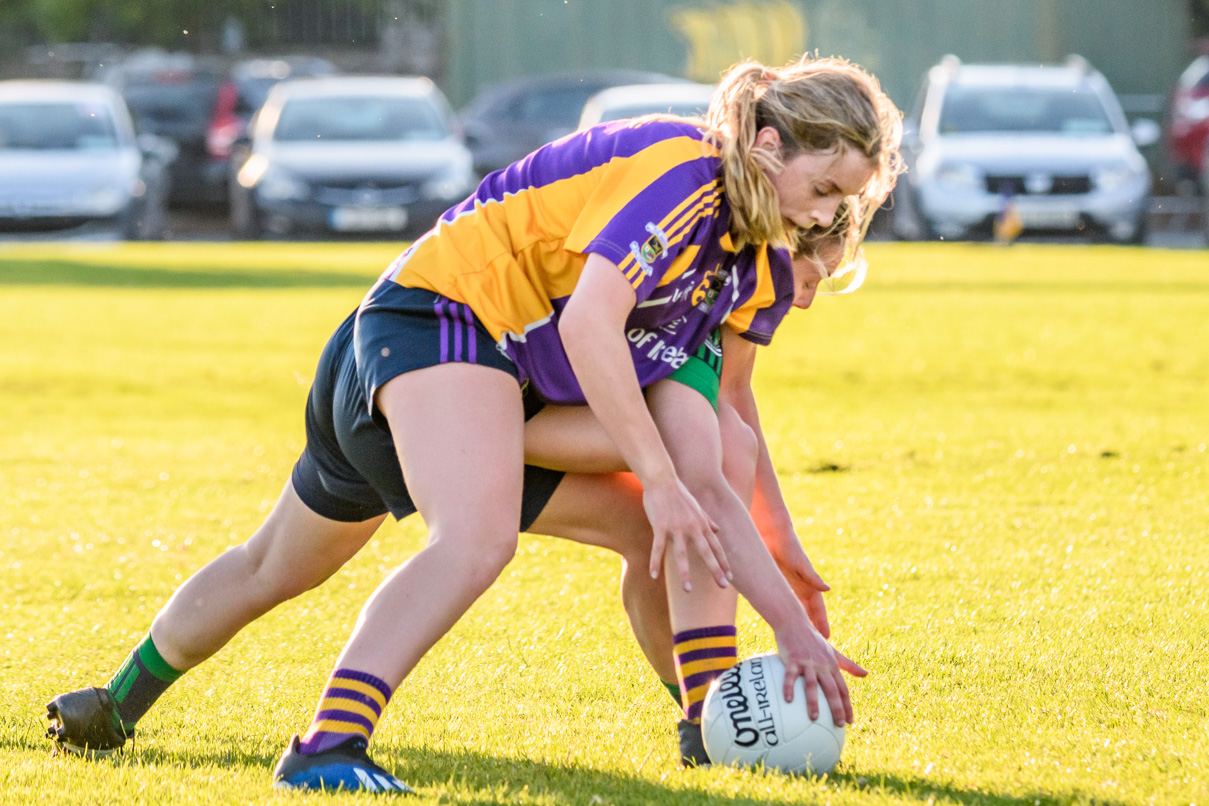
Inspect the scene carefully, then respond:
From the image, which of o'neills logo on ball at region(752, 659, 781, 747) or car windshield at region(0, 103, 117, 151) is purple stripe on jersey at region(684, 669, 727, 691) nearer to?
o'neills logo on ball at region(752, 659, 781, 747)

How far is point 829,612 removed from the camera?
476cm

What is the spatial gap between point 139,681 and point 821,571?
2.30m

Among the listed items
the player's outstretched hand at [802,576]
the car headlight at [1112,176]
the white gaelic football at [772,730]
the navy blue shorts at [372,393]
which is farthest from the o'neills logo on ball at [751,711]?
the car headlight at [1112,176]

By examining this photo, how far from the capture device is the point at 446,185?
1930 centimetres

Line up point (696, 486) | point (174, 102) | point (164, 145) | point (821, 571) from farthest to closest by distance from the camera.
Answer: point (174, 102) → point (164, 145) → point (821, 571) → point (696, 486)

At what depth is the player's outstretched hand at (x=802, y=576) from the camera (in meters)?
3.75

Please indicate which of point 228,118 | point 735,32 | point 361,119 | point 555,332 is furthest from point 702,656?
point 735,32

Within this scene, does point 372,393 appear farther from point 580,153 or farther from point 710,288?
point 710,288

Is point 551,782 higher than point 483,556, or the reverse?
point 483,556

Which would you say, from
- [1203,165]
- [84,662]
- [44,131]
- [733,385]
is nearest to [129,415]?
[84,662]

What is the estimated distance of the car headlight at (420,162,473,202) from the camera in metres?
19.3

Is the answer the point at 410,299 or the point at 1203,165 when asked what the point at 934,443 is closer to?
the point at 410,299

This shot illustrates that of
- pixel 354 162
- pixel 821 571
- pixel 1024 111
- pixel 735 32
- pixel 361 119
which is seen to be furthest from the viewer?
pixel 735 32

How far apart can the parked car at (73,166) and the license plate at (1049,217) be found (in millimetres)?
10180
